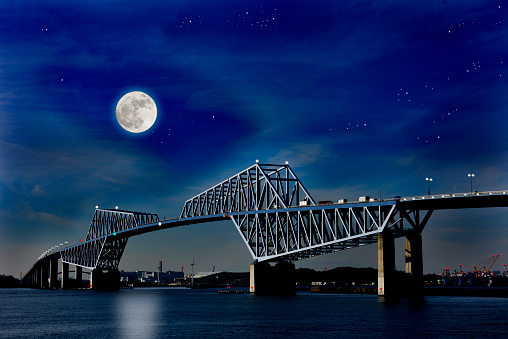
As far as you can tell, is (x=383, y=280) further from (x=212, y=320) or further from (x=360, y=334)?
(x=360, y=334)

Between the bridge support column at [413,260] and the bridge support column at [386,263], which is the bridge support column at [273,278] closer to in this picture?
the bridge support column at [386,263]

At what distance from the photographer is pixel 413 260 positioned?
12312 centimetres

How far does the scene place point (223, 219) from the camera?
181m

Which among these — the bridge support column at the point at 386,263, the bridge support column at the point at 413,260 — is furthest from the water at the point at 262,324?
the bridge support column at the point at 413,260

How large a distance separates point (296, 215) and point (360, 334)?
86.1 m

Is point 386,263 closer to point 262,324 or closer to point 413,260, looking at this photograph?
point 413,260

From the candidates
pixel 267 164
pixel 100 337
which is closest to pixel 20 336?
pixel 100 337

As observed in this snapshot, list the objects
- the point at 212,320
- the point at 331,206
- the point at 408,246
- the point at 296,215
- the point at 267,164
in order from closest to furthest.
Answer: the point at 212,320 < the point at 408,246 < the point at 331,206 < the point at 296,215 < the point at 267,164

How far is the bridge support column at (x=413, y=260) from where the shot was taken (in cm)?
12306

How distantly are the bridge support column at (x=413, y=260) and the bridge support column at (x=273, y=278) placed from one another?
1813 inches

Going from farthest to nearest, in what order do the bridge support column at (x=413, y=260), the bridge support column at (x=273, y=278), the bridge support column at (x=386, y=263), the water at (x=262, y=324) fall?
the bridge support column at (x=273, y=278), the bridge support column at (x=413, y=260), the bridge support column at (x=386, y=263), the water at (x=262, y=324)

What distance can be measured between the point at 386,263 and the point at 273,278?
54.2 meters

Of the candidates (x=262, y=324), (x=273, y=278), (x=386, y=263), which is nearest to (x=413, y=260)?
(x=386, y=263)

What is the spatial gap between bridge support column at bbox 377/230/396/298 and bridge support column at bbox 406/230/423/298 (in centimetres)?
408
